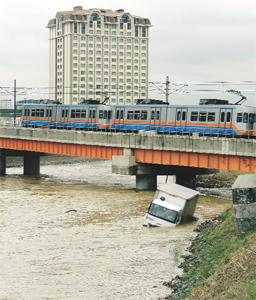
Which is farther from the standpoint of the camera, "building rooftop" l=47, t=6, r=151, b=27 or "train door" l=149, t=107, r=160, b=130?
"building rooftop" l=47, t=6, r=151, b=27

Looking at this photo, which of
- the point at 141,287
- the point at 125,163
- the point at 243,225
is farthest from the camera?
the point at 125,163

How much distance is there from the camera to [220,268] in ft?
58.4

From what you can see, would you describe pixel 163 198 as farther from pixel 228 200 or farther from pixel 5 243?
pixel 228 200

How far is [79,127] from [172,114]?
11.6 meters

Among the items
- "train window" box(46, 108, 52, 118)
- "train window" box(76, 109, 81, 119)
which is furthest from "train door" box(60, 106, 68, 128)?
"train window" box(46, 108, 52, 118)

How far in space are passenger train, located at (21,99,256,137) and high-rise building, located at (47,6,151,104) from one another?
114 metres

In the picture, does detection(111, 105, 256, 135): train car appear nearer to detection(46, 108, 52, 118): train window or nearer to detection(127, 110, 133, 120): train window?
detection(127, 110, 133, 120): train window

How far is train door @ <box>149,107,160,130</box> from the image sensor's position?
159 ft

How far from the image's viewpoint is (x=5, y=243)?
87.5 ft

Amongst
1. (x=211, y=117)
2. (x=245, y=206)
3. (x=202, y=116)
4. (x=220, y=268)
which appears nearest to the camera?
(x=220, y=268)

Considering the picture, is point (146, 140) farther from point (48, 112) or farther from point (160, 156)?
point (48, 112)

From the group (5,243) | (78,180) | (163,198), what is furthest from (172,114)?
(5,243)

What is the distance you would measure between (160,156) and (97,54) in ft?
471

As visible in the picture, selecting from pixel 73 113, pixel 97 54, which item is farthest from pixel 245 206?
pixel 97 54
